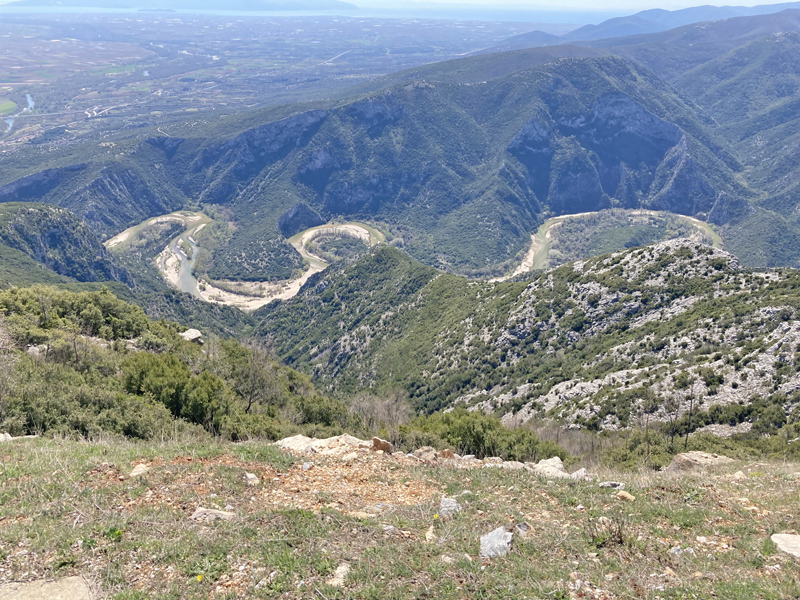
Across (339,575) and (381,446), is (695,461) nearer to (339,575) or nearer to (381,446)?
(381,446)

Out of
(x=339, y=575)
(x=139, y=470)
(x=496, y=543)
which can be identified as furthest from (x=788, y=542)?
(x=139, y=470)

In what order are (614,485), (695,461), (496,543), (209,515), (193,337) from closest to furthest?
(496,543) < (209,515) < (614,485) < (695,461) < (193,337)

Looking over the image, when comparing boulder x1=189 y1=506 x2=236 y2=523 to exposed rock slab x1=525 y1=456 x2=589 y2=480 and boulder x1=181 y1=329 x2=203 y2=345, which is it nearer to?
exposed rock slab x1=525 y1=456 x2=589 y2=480

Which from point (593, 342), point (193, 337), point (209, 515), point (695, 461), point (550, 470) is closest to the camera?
point (209, 515)

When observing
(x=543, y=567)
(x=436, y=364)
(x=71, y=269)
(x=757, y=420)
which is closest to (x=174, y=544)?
(x=543, y=567)

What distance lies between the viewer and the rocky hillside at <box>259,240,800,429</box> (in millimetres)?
56938

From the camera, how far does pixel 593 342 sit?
85000 millimetres

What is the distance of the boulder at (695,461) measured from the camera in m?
27.9

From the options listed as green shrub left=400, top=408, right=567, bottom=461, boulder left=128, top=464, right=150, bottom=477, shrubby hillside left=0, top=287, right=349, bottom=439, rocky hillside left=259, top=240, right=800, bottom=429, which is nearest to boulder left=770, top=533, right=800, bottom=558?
green shrub left=400, top=408, right=567, bottom=461

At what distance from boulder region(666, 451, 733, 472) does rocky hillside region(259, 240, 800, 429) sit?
2210 centimetres

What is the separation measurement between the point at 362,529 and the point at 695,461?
2205 cm

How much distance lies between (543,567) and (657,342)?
6461cm

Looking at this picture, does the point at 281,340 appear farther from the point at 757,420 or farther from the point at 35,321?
the point at 757,420

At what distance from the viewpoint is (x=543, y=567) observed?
15.5m
